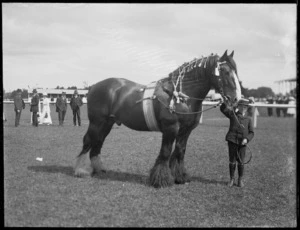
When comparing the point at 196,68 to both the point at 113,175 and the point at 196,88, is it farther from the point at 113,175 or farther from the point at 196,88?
the point at 113,175

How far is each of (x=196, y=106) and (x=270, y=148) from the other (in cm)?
599

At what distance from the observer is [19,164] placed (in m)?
7.23

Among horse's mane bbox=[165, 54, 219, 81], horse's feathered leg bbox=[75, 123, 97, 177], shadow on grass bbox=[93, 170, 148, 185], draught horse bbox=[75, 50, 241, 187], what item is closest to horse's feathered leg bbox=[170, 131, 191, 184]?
draught horse bbox=[75, 50, 241, 187]

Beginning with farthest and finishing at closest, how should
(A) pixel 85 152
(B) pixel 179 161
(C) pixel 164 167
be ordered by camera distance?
(A) pixel 85 152 → (B) pixel 179 161 → (C) pixel 164 167

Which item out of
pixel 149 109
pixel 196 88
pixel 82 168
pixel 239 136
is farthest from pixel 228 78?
pixel 82 168

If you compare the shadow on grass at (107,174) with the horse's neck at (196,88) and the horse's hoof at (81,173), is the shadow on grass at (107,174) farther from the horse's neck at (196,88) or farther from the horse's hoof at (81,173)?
the horse's neck at (196,88)

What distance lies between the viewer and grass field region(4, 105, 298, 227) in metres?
4.43

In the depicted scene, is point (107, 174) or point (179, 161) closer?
point (179, 161)

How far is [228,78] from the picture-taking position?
560 centimetres

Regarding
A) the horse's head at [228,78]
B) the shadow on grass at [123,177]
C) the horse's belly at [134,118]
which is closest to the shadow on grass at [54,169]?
the shadow on grass at [123,177]

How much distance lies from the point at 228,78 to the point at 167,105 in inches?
51.8

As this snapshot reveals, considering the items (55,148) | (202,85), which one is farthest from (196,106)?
(55,148)

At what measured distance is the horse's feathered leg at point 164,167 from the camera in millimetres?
5992

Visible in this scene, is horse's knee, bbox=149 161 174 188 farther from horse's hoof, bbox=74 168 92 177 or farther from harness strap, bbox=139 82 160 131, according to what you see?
horse's hoof, bbox=74 168 92 177
